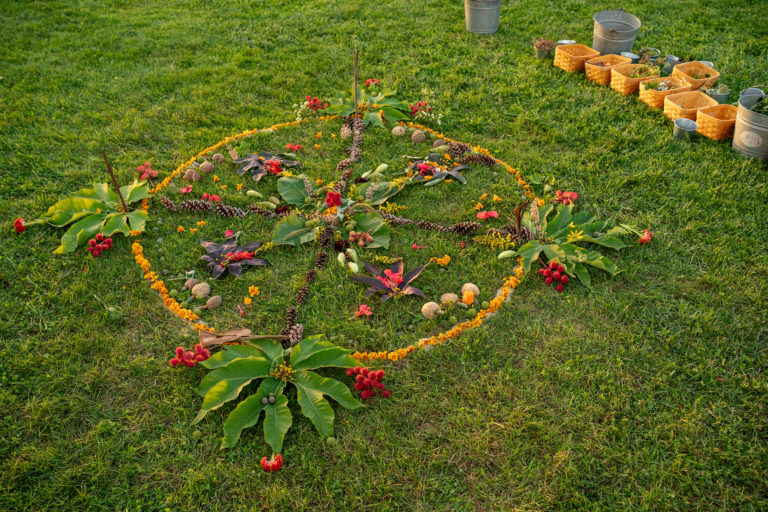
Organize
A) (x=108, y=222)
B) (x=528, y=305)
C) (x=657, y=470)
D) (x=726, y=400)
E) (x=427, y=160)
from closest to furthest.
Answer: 1. (x=657, y=470)
2. (x=726, y=400)
3. (x=528, y=305)
4. (x=108, y=222)
5. (x=427, y=160)

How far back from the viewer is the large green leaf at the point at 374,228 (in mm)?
4195

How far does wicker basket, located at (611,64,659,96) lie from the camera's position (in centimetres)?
601

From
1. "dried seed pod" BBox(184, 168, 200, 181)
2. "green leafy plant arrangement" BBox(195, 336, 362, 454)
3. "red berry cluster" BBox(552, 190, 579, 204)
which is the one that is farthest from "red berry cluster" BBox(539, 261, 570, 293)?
"dried seed pod" BBox(184, 168, 200, 181)

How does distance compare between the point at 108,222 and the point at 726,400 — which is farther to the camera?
the point at 108,222

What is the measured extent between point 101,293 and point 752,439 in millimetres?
4468

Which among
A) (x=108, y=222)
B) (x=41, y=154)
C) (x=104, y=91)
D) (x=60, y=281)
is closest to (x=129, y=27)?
(x=104, y=91)

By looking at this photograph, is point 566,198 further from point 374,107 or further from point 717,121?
point 374,107

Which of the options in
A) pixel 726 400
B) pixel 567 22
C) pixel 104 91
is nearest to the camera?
pixel 726 400

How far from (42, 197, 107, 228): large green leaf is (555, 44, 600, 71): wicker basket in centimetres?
563

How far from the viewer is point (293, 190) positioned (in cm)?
466

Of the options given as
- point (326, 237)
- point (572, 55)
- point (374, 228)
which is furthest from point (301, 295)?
point (572, 55)

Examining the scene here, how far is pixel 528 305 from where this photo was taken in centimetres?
382

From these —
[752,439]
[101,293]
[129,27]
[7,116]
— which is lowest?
[752,439]

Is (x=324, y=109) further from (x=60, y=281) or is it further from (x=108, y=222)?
(x=60, y=281)
